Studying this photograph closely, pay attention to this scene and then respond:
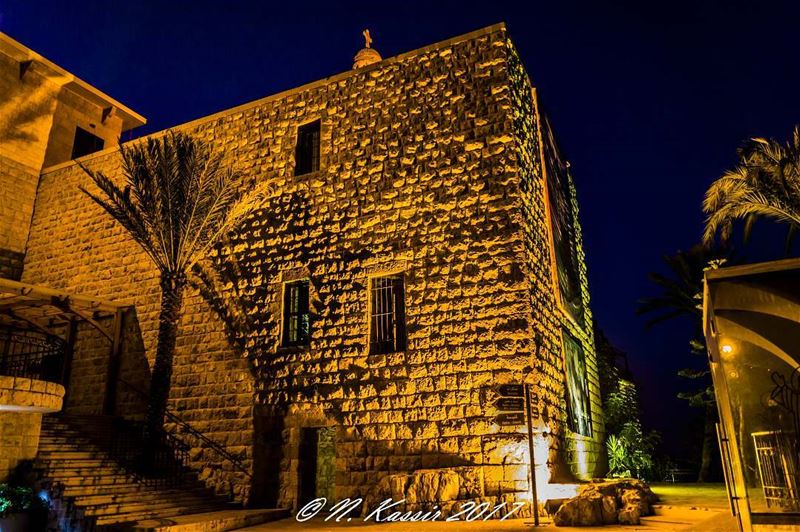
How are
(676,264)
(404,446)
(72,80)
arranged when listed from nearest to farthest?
(404,446) < (72,80) < (676,264)

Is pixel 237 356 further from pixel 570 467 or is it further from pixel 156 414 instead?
pixel 570 467

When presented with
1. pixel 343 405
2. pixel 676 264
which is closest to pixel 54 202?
pixel 343 405

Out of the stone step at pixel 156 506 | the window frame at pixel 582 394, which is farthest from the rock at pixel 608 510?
the stone step at pixel 156 506

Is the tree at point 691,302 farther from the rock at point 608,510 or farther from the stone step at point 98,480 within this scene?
the stone step at point 98,480

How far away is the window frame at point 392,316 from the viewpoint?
10.2m

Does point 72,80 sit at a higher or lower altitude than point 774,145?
higher

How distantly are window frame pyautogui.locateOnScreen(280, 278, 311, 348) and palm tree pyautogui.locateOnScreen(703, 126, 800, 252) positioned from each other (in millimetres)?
7919

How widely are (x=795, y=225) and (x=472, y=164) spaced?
20.5 feet

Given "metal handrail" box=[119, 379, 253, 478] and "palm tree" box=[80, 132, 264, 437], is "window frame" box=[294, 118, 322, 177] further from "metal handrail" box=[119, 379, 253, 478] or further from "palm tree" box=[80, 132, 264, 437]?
"metal handrail" box=[119, 379, 253, 478]

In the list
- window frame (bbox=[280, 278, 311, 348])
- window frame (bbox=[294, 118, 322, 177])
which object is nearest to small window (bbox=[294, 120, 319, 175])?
window frame (bbox=[294, 118, 322, 177])

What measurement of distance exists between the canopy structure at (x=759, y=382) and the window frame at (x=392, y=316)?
5.62m

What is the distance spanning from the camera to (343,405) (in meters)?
10.2

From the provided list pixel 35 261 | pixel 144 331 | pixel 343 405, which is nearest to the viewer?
pixel 343 405

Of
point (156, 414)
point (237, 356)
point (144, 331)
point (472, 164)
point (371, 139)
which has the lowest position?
point (156, 414)
